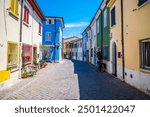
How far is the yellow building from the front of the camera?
822 cm

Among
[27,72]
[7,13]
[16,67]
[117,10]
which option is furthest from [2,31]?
[117,10]

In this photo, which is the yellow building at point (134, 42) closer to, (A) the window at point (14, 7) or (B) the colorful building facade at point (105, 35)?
(B) the colorful building facade at point (105, 35)

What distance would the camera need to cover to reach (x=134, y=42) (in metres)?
9.62

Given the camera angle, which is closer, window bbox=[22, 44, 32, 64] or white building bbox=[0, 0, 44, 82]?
white building bbox=[0, 0, 44, 82]

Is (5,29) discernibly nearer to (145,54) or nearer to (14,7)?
(14,7)

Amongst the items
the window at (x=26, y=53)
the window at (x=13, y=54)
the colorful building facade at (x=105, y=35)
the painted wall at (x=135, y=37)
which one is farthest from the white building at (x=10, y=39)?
the colorful building facade at (x=105, y=35)

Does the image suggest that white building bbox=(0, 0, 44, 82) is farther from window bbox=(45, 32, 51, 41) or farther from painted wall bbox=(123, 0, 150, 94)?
window bbox=(45, 32, 51, 41)

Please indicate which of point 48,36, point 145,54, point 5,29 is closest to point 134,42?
point 145,54

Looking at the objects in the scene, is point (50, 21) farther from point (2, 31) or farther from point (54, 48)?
point (2, 31)

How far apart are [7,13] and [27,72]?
16.9ft

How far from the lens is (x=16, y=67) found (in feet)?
37.0

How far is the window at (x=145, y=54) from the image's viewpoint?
27.8 ft

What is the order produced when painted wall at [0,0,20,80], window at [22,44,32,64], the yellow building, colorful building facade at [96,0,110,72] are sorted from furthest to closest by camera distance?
colorful building facade at [96,0,110,72] < window at [22,44,32,64] < painted wall at [0,0,20,80] < the yellow building

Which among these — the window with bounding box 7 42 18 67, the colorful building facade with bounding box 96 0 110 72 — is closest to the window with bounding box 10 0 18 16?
the window with bounding box 7 42 18 67
